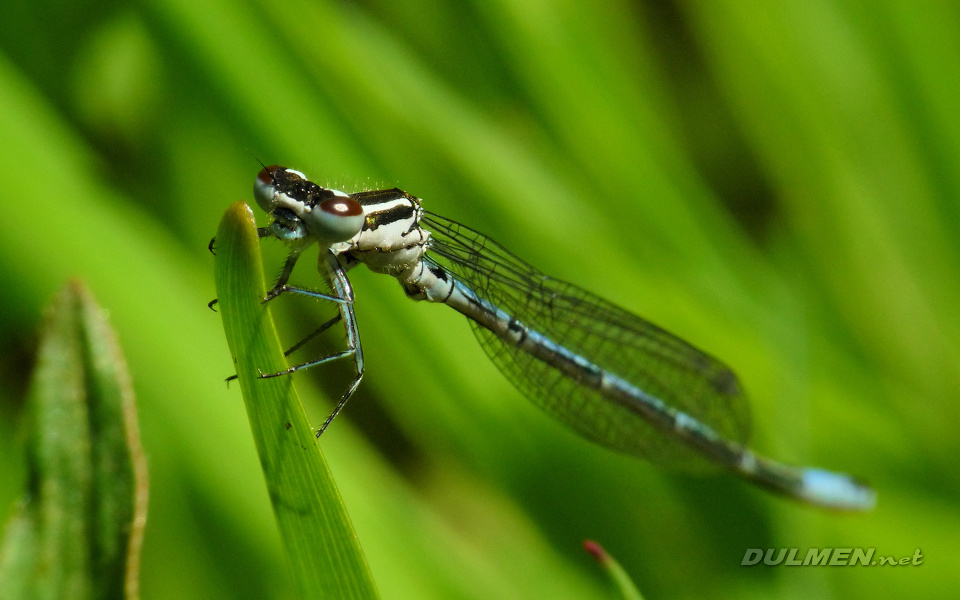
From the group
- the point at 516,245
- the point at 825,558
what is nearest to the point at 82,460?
the point at 516,245

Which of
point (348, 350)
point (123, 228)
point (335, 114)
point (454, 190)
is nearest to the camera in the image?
point (348, 350)

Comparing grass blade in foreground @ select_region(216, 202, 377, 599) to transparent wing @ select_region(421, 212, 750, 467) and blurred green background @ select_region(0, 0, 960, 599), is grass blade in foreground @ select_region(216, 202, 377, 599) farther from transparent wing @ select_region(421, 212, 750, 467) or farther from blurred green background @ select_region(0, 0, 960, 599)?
transparent wing @ select_region(421, 212, 750, 467)

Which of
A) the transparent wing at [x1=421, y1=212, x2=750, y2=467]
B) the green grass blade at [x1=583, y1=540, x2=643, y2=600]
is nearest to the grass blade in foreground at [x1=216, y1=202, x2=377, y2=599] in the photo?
the green grass blade at [x1=583, y1=540, x2=643, y2=600]

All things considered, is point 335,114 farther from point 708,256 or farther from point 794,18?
point 794,18

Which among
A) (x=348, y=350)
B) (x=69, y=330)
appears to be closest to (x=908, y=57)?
(x=348, y=350)

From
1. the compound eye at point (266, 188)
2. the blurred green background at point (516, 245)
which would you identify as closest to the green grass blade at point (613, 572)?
the blurred green background at point (516, 245)

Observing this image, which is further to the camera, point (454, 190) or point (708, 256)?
point (708, 256)

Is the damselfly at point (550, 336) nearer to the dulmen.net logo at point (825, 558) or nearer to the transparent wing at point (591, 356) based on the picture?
the transparent wing at point (591, 356)
